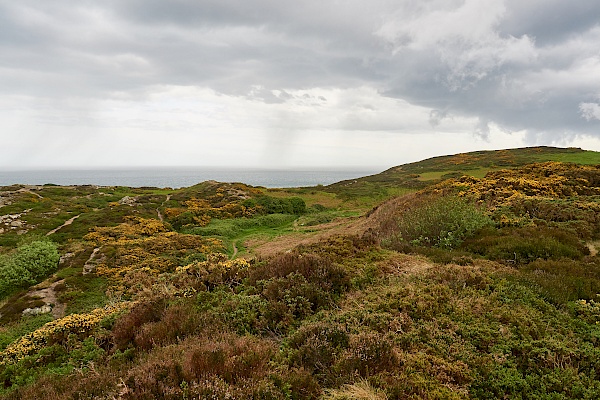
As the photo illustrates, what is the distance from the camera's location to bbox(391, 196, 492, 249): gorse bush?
1323 centimetres

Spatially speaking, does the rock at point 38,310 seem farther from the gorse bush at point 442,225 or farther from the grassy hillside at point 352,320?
the gorse bush at point 442,225

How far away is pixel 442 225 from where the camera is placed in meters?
13.9

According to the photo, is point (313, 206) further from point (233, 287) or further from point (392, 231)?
point (233, 287)

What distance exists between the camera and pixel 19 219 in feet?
88.9

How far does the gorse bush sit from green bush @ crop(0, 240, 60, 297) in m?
18.2

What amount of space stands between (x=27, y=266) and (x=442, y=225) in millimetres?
20989

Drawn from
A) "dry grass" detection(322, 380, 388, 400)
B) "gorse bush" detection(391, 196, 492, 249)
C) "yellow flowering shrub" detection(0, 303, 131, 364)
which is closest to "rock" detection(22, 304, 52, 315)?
"yellow flowering shrub" detection(0, 303, 131, 364)

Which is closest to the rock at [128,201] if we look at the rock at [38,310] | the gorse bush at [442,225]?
the rock at [38,310]

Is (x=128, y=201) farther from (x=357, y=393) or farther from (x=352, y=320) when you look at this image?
(x=357, y=393)

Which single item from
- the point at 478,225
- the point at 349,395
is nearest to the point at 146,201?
the point at 478,225

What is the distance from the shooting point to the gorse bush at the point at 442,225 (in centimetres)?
1323

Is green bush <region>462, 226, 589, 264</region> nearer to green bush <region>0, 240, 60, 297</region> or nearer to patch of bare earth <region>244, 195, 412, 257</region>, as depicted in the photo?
patch of bare earth <region>244, 195, 412, 257</region>

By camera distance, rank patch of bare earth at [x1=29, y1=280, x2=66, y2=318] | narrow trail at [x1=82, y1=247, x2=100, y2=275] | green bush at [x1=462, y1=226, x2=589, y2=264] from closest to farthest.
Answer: green bush at [x1=462, y1=226, x2=589, y2=264]
patch of bare earth at [x1=29, y1=280, x2=66, y2=318]
narrow trail at [x1=82, y1=247, x2=100, y2=275]

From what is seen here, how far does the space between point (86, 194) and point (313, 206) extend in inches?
1178
